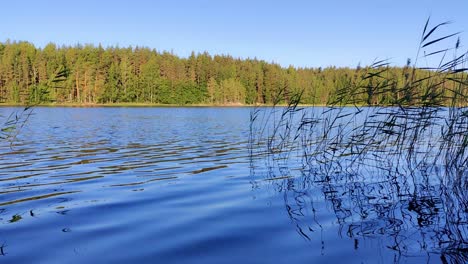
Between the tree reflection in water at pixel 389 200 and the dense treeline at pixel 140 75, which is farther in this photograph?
the dense treeline at pixel 140 75

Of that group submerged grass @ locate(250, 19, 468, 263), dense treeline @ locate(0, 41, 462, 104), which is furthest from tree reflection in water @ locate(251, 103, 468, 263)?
dense treeline @ locate(0, 41, 462, 104)

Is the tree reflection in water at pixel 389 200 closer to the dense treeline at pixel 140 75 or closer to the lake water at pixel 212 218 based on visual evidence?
the lake water at pixel 212 218

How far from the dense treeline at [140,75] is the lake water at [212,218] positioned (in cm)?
6763

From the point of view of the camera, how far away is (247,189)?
730cm

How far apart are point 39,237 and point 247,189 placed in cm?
386

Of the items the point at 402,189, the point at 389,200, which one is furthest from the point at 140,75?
the point at 389,200

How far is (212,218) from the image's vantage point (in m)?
5.19

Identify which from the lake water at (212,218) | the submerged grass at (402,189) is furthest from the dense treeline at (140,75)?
the lake water at (212,218)

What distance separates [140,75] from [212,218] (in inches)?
4157

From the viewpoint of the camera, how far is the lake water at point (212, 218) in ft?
12.7

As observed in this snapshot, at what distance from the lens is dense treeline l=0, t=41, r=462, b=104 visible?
291 feet

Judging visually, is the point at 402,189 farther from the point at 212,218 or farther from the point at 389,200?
the point at 212,218

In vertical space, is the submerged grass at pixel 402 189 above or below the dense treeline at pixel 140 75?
below

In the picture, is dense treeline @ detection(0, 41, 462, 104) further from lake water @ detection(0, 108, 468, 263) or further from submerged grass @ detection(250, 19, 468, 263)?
lake water @ detection(0, 108, 468, 263)
